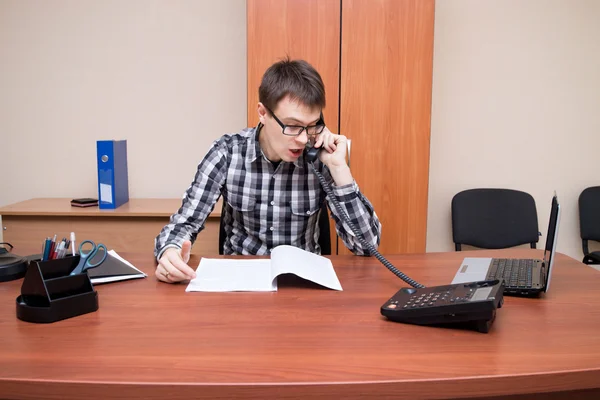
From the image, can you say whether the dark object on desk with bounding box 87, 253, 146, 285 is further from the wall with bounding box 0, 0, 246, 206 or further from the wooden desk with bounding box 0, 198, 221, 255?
the wall with bounding box 0, 0, 246, 206

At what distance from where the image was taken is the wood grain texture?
252 cm

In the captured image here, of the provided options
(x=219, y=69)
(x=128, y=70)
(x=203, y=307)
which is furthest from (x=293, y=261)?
(x=128, y=70)

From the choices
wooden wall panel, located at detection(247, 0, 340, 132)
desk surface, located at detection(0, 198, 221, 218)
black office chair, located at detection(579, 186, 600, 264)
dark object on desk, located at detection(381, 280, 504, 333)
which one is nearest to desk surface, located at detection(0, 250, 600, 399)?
dark object on desk, located at detection(381, 280, 504, 333)

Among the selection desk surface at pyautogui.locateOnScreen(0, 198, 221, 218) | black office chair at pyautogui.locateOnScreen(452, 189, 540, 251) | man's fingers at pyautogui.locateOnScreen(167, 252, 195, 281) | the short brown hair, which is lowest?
black office chair at pyautogui.locateOnScreen(452, 189, 540, 251)

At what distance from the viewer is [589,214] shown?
9.76ft

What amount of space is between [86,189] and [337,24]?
178 cm

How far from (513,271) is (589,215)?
6.60 ft

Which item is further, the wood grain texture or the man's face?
the wood grain texture

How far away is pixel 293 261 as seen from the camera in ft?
4.29

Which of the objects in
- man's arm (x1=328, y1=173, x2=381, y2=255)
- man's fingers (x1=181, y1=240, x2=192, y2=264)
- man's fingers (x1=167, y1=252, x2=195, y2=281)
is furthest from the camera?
man's arm (x1=328, y1=173, x2=381, y2=255)

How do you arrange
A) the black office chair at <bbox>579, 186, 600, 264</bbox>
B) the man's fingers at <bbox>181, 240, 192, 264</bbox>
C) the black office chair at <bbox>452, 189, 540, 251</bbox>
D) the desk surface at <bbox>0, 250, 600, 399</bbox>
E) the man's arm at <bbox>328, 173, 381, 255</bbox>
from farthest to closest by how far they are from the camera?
the black office chair at <bbox>579, 186, 600, 264</bbox> → the black office chair at <bbox>452, 189, 540, 251</bbox> → the man's arm at <bbox>328, 173, 381, 255</bbox> → the man's fingers at <bbox>181, 240, 192, 264</bbox> → the desk surface at <bbox>0, 250, 600, 399</bbox>

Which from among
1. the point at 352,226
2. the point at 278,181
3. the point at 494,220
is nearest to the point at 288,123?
the point at 278,181

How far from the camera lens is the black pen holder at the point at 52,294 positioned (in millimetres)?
1005

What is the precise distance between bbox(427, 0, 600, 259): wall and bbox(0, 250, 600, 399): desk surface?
6.54 feet
